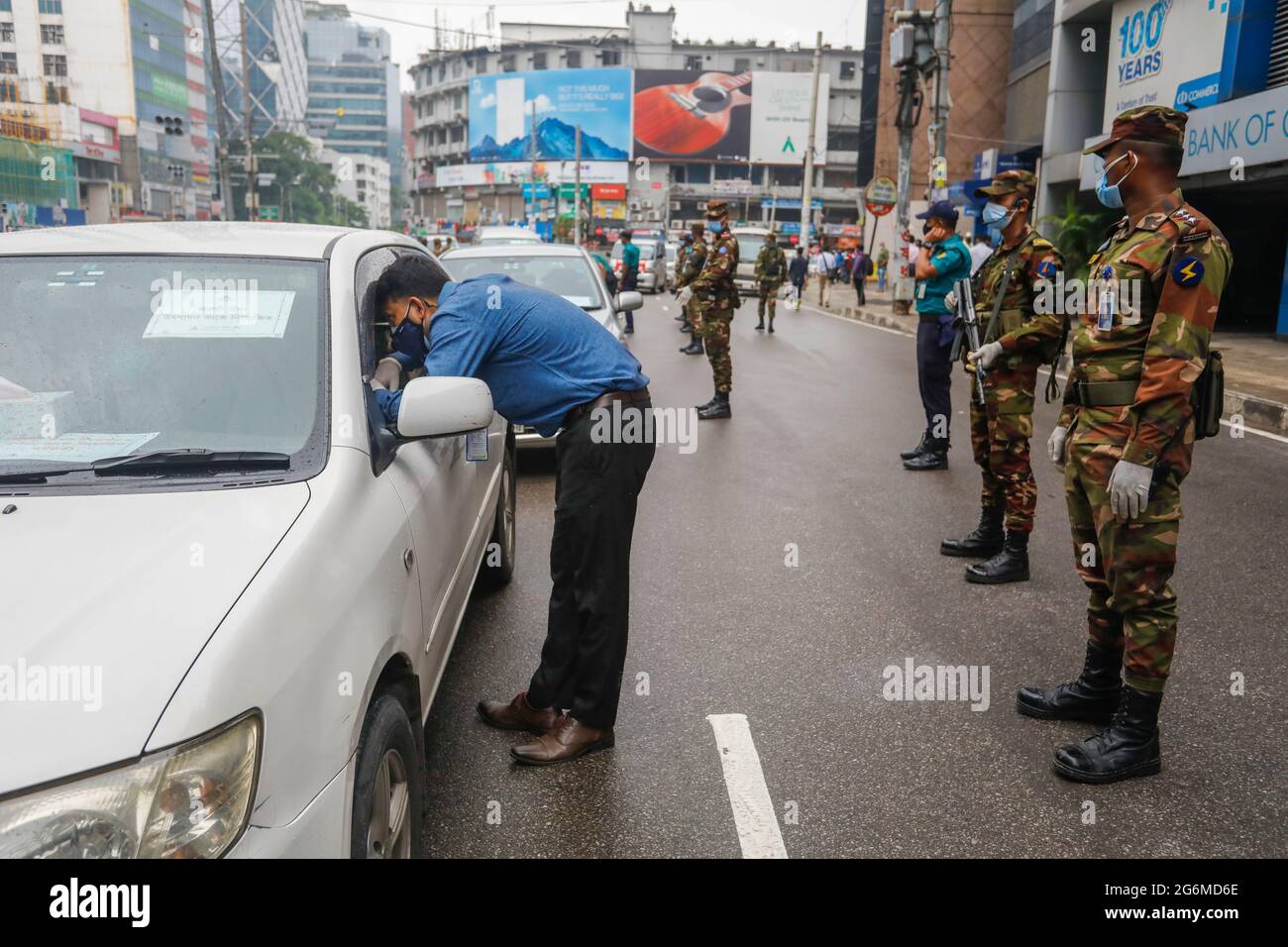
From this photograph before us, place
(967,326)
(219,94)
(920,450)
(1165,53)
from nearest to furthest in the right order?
(967,326) < (920,450) < (1165,53) < (219,94)

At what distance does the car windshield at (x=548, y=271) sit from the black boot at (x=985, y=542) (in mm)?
4092

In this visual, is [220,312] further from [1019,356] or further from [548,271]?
[548,271]

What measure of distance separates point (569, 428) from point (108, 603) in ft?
5.54

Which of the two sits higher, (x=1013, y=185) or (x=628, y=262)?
(x=1013, y=185)

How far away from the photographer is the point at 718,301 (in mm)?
11203

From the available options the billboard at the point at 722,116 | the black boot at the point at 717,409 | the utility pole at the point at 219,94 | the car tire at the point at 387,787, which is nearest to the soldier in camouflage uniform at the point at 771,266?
the black boot at the point at 717,409

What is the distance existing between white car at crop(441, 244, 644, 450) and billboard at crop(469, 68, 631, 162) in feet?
291

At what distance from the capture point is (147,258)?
322cm

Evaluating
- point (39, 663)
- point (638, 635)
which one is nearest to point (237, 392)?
point (39, 663)

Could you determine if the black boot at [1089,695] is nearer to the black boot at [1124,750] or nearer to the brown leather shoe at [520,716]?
the black boot at [1124,750]

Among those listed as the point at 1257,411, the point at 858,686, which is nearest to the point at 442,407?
the point at 858,686

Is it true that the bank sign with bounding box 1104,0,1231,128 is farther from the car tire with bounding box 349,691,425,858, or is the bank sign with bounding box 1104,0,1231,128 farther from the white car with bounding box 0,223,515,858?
the car tire with bounding box 349,691,425,858

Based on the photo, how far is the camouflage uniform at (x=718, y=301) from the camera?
432 inches

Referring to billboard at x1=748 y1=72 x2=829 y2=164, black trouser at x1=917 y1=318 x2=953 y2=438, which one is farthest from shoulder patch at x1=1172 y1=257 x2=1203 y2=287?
billboard at x1=748 y1=72 x2=829 y2=164
